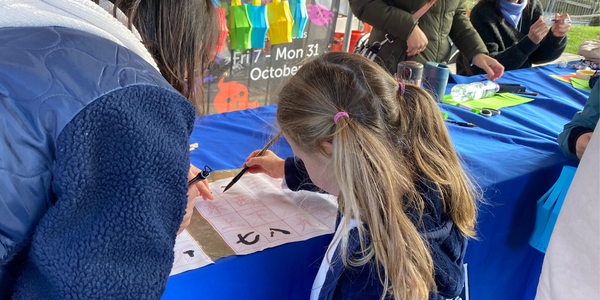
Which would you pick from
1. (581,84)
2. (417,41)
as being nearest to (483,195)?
(417,41)

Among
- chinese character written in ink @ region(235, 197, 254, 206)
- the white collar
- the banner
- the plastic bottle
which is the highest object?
the white collar

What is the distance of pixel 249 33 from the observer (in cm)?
254

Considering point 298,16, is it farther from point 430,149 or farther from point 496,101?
point 430,149

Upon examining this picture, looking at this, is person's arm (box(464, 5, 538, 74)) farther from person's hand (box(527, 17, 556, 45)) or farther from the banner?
the banner

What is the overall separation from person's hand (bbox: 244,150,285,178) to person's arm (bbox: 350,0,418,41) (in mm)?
1313

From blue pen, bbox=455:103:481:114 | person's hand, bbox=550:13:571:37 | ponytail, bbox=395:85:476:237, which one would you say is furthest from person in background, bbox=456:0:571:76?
ponytail, bbox=395:85:476:237

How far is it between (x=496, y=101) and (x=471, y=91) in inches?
5.3

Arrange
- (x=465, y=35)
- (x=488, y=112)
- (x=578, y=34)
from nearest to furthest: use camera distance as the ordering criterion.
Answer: (x=488, y=112), (x=465, y=35), (x=578, y=34)

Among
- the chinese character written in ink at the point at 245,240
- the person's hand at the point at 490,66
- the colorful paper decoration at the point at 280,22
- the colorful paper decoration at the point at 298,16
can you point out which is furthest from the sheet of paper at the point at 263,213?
the colorful paper decoration at the point at 298,16

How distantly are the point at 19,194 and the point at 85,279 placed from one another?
11 cm

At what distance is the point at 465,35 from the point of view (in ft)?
7.67

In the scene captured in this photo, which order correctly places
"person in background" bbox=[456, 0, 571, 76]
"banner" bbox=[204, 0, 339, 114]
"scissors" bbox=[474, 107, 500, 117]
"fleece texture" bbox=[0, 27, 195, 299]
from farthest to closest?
"banner" bbox=[204, 0, 339, 114] → "person in background" bbox=[456, 0, 571, 76] → "scissors" bbox=[474, 107, 500, 117] → "fleece texture" bbox=[0, 27, 195, 299]

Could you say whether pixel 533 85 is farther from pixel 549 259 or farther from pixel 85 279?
pixel 85 279

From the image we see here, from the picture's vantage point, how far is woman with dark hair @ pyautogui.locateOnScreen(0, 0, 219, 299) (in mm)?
421
